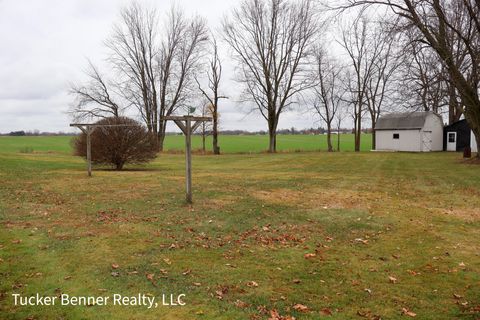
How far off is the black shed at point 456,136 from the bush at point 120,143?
1389 inches

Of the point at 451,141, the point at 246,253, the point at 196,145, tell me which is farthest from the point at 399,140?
the point at 246,253

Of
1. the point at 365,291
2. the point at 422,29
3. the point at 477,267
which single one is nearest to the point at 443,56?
the point at 422,29

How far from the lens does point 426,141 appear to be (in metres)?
43.0

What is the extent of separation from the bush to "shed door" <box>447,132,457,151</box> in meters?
36.3

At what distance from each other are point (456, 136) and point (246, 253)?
4400 cm

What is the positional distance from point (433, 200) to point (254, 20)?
1362 inches

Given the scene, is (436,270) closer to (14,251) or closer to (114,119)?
(14,251)

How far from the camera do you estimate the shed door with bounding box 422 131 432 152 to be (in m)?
Result: 42.7

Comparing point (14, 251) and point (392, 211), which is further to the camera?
point (392, 211)

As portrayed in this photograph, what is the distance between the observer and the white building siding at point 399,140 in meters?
42.8

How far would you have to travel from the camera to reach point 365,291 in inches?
197

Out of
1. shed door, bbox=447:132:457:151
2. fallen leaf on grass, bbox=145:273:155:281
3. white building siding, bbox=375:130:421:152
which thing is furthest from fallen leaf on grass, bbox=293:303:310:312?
shed door, bbox=447:132:457:151

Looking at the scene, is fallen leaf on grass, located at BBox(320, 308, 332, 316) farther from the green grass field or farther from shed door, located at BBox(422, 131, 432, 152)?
shed door, located at BBox(422, 131, 432, 152)

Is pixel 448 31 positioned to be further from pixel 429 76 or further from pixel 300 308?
pixel 300 308
